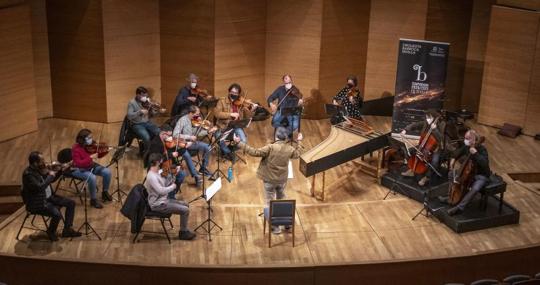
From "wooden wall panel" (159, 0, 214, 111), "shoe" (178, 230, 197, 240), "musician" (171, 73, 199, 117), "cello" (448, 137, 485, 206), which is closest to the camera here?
"shoe" (178, 230, 197, 240)

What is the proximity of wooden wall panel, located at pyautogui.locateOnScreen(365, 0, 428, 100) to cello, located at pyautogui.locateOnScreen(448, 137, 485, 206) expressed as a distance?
4247 millimetres

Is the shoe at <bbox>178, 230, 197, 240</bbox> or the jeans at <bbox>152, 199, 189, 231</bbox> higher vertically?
the jeans at <bbox>152, 199, 189, 231</bbox>

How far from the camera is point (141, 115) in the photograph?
1189cm

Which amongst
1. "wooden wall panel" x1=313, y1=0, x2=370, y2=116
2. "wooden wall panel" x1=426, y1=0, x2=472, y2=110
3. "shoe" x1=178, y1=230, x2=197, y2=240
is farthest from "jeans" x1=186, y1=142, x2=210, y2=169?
"wooden wall panel" x1=426, y1=0, x2=472, y2=110

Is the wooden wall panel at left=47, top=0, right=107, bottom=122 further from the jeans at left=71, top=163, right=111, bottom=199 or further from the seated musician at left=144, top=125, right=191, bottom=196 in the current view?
the jeans at left=71, top=163, right=111, bottom=199

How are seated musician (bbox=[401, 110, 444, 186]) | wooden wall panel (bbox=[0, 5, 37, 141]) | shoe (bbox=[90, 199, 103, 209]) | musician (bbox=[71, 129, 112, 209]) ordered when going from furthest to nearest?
wooden wall panel (bbox=[0, 5, 37, 141]), seated musician (bbox=[401, 110, 444, 186]), shoe (bbox=[90, 199, 103, 209]), musician (bbox=[71, 129, 112, 209])

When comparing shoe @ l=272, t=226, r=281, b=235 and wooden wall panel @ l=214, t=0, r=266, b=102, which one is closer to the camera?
shoe @ l=272, t=226, r=281, b=235

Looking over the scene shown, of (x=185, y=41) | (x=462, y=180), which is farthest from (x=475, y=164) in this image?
(x=185, y=41)

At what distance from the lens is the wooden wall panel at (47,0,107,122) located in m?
13.3

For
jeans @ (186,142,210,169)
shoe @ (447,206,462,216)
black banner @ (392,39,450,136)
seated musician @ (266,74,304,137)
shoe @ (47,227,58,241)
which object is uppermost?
black banner @ (392,39,450,136)

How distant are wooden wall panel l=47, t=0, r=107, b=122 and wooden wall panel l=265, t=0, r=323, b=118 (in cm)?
290

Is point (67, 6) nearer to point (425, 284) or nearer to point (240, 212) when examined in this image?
point (240, 212)

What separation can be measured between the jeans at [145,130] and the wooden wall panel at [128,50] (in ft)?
6.30

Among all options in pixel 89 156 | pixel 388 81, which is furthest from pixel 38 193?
pixel 388 81
